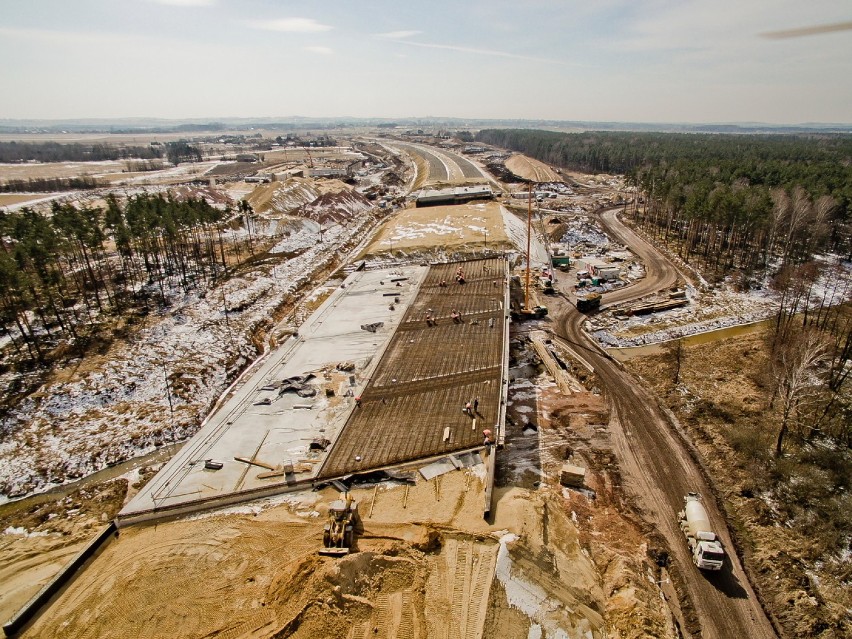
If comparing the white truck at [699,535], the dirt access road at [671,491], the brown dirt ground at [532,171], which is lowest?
the dirt access road at [671,491]

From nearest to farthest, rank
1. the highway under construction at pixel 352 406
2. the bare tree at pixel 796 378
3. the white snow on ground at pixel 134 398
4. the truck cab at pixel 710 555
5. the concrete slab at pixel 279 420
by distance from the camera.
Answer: the truck cab at pixel 710 555, the concrete slab at pixel 279 420, the highway under construction at pixel 352 406, the bare tree at pixel 796 378, the white snow on ground at pixel 134 398

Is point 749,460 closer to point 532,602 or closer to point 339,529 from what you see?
point 532,602

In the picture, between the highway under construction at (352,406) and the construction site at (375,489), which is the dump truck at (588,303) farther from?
the highway under construction at (352,406)

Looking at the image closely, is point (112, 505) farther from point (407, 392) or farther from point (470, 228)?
point (470, 228)

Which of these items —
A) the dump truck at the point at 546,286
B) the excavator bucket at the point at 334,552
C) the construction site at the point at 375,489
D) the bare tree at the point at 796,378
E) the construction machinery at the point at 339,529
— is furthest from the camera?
the dump truck at the point at 546,286

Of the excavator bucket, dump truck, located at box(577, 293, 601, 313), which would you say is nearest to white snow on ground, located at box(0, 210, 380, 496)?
the excavator bucket

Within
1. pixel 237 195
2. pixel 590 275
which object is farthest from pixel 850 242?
pixel 237 195

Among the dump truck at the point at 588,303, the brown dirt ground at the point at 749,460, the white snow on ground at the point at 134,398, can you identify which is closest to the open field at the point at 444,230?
the dump truck at the point at 588,303
